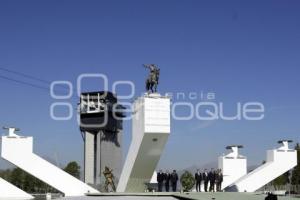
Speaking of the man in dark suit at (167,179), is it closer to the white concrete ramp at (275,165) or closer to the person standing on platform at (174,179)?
the person standing on platform at (174,179)

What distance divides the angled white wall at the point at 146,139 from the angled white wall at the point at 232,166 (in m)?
5.93

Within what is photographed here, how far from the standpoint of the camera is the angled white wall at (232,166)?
27.7 meters

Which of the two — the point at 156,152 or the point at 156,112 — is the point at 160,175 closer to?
the point at 156,152

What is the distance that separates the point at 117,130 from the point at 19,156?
906 inches

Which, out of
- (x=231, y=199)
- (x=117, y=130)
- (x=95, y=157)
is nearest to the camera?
(x=231, y=199)

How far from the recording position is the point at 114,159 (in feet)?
164

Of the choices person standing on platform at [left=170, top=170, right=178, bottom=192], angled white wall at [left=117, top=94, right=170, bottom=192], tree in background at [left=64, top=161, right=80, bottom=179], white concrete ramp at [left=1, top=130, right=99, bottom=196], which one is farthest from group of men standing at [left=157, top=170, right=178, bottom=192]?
tree in background at [left=64, top=161, right=80, bottom=179]

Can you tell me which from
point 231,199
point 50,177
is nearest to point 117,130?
point 50,177

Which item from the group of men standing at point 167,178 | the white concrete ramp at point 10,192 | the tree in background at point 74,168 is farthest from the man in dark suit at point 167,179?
the tree in background at point 74,168

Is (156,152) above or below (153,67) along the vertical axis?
below

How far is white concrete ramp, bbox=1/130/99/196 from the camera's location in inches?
922

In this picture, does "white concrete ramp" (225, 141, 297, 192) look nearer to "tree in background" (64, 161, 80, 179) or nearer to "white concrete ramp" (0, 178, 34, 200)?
"white concrete ramp" (0, 178, 34, 200)

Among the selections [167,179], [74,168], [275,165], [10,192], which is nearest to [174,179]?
[167,179]

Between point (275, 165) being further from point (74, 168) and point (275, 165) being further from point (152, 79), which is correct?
point (74, 168)
